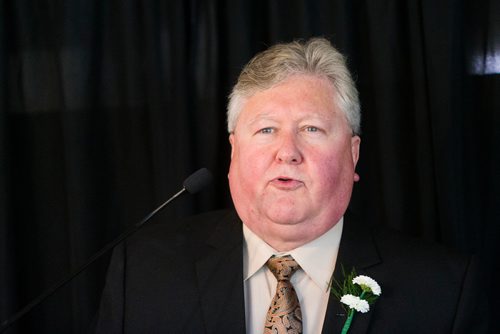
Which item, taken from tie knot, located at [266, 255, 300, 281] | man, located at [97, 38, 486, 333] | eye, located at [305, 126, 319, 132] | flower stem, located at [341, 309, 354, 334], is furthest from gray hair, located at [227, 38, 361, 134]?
flower stem, located at [341, 309, 354, 334]

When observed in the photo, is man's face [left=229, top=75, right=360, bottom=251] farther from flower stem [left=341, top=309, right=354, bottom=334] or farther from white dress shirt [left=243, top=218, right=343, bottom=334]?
flower stem [left=341, top=309, right=354, bottom=334]

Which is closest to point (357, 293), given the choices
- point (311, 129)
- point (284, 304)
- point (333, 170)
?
point (284, 304)

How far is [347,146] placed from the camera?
1.84 meters

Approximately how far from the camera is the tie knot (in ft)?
5.97

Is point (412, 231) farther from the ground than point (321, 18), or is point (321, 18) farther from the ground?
point (321, 18)

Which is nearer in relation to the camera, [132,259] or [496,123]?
[132,259]

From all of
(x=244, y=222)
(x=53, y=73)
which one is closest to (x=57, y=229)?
(x=53, y=73)

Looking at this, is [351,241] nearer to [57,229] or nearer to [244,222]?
[244,222]

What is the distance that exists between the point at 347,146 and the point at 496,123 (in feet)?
2.54

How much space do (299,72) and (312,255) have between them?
470 mm

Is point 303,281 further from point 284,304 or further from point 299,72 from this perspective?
point 299,72

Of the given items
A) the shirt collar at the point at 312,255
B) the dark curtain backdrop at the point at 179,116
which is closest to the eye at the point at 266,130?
the shirt collar at the point at 312,255

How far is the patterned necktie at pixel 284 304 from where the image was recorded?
174 cm

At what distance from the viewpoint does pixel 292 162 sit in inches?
67.8
